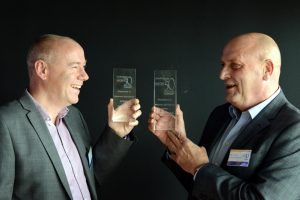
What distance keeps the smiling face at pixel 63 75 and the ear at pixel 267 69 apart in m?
1.16

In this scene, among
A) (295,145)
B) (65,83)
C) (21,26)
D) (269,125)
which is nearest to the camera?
(295,145)

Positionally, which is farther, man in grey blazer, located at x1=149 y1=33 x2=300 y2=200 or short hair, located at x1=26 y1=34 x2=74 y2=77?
short hair, located at x1=26 y1=34 x2=74 y2=77

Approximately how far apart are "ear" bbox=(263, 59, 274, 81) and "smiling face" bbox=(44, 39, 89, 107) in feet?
3.82

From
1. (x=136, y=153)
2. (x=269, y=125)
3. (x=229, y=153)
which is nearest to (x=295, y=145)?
(x=269, y=125)

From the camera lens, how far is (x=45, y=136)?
2295 mm

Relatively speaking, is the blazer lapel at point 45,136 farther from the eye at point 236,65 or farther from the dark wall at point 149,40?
the eye at point 236,65

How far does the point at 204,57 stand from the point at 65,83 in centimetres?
134

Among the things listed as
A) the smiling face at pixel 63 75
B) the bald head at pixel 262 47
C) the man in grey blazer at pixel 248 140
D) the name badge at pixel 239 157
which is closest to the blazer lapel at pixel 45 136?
the smiling face at pixel 63 75

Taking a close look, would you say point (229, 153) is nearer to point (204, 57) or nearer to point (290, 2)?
point (204, 57)

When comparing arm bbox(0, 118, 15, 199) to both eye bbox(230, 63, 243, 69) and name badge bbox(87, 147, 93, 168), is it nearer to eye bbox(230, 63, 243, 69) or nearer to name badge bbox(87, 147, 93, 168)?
name badge bbox(87, 147, 93, 168)

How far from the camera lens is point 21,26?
10.7 feet

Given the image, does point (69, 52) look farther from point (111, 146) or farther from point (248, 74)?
point (248, 74)

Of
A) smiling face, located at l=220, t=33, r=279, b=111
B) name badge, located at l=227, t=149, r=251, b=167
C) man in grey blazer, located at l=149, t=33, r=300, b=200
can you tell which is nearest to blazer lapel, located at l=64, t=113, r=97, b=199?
man in grey blazer, located at l=149, t=33, r=300, b=200

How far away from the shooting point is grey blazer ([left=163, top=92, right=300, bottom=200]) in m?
2.02
